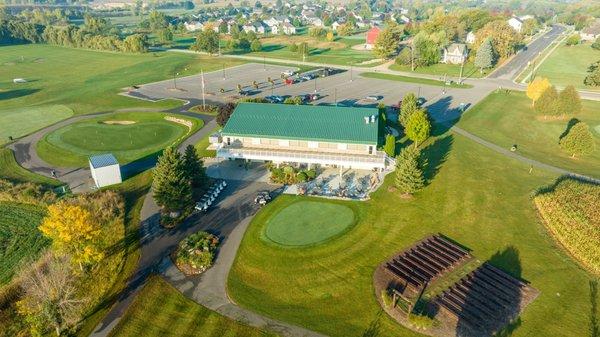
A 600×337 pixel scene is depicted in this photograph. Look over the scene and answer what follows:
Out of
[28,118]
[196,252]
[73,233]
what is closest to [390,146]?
[196,252]

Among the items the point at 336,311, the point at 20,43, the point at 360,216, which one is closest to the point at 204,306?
the point at 336,311

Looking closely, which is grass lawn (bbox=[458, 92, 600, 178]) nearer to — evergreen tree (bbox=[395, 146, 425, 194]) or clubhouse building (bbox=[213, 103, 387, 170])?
evergreen tree (bbox=[395, 146, 425, 194])

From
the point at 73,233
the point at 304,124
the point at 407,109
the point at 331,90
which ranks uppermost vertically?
the point at 407,109

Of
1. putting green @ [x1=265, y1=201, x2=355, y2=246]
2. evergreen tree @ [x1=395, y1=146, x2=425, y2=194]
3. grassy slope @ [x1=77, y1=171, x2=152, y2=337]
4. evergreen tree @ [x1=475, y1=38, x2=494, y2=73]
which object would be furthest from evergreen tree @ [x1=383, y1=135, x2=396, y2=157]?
evergreen tree @ [x1=475, y1=38, x2=494, y2=73]

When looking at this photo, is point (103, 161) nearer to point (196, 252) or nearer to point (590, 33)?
point (196, 252)

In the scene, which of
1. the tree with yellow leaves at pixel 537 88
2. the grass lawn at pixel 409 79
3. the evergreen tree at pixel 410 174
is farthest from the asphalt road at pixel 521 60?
the evergreen tree at pixel 410 174

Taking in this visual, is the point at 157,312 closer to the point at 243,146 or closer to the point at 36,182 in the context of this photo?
the point at 243,146
